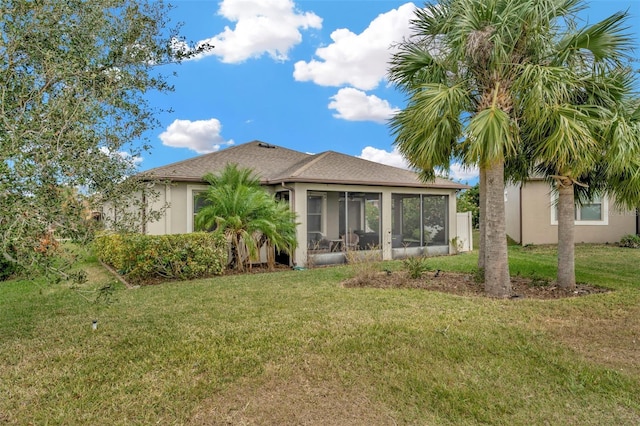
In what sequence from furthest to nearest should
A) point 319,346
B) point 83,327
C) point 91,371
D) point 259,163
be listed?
point 259,163
point 83,327
point 319,346
point 91,371

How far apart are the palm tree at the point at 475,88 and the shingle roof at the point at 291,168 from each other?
3.79 meters

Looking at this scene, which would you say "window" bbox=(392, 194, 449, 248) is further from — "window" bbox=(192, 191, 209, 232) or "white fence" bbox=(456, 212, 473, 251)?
"window" bbox=(192, 191, 209, 232)

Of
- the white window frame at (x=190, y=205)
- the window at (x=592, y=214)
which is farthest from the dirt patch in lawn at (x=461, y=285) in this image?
the window at (x=592, y=214)

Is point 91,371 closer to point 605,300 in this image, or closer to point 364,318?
point 364,318

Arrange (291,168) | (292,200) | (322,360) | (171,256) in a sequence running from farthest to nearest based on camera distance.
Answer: (291,168) < (292,200) < (171,256) < (322,360)

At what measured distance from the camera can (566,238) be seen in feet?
26.2

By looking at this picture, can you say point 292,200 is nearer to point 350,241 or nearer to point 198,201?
point 350,241

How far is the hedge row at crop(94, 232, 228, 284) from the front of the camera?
29.2 feet

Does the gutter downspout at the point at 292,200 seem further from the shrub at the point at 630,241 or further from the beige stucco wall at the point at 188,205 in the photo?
the shrub at the point at 630,241

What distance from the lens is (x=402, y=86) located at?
29.8ft

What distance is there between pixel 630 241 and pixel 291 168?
13.8 metres

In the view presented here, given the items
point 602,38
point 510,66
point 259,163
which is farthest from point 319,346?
point 259,163

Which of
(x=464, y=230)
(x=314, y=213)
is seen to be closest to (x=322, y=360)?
(x=314, y=213)

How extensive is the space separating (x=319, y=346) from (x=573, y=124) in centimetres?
593
